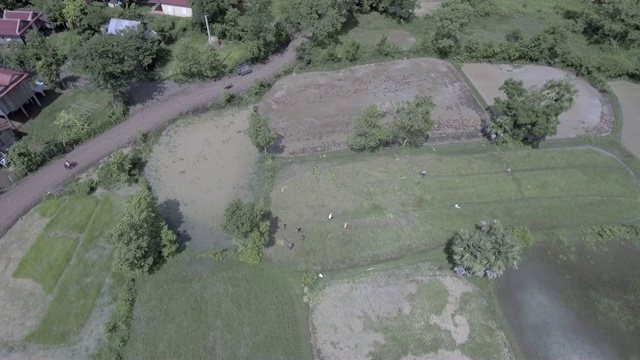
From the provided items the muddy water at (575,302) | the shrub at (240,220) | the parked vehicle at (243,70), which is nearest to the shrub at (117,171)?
the shrub at (240,220)

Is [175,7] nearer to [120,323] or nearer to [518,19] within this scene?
[120,323]

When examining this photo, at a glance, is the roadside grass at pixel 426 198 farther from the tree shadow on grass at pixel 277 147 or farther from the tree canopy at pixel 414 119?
the tree canopy at pixel 414 119

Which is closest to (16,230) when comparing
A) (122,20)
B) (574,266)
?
(122,20)

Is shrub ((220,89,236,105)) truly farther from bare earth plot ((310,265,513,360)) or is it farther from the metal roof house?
bare earth plot ((310,265,513,360))

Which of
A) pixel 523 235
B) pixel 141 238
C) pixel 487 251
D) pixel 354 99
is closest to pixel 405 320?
pixel 487 251

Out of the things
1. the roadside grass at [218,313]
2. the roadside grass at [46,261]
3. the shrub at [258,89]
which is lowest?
the roadside grass at [218,313]

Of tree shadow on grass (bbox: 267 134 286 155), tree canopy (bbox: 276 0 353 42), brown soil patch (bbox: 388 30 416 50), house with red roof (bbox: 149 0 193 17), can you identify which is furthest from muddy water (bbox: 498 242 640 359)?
house with red roof (bbox: 149 0 193 17)

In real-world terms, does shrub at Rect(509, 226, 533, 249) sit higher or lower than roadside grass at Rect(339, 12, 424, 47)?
lower
